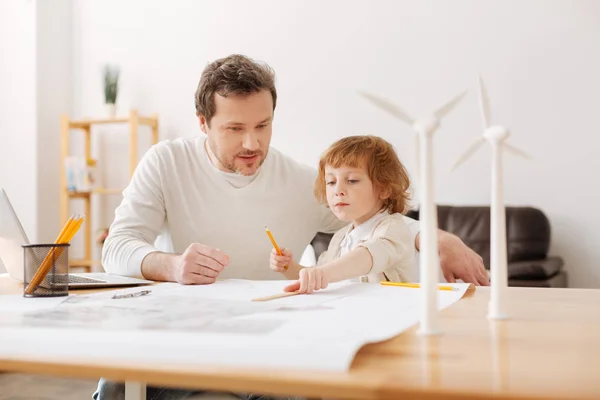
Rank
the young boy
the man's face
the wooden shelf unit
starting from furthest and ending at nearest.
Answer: the wooden shelf unit < the man's face < the young boy

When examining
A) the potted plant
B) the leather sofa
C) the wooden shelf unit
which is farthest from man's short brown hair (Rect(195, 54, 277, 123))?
the potted plant

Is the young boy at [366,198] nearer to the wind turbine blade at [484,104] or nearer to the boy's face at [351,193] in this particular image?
the boy's face at [351,193]

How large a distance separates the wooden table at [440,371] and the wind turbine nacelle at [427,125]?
0.23 m

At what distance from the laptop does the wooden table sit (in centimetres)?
71

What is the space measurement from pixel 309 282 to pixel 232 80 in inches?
38.1

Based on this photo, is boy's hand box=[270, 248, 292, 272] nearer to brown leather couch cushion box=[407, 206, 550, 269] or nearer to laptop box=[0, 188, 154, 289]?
laptop box=[0, 188, 154, 289]

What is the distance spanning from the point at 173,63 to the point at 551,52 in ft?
7.78

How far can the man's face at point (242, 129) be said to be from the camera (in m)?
2.03

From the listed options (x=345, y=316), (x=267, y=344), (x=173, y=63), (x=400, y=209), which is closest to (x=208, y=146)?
(x=400, y=209)

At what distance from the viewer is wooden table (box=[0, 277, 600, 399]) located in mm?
582

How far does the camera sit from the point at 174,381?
65 cm

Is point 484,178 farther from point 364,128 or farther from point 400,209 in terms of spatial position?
point 400,209

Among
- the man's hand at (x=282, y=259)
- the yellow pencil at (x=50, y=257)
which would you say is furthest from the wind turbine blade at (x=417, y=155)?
the man's hand at (x=282, y=259)

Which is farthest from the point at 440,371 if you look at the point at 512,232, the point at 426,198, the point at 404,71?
the point at 404,71
